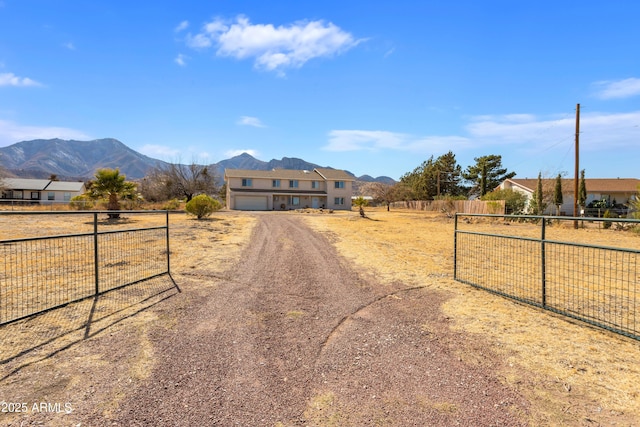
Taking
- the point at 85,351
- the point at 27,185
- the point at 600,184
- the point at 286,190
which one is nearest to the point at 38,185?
the point at 27,185

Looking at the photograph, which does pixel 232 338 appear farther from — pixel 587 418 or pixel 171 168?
pixel 171 168

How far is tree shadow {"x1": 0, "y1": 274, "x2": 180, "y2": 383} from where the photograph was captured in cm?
391

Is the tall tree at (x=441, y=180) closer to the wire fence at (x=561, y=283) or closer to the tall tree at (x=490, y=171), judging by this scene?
the tall tree at (x=490, y=171)

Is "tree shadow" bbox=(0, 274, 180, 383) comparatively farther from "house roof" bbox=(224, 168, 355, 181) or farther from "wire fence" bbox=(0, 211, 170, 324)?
"house roof" bbox=(224, 168, 355, 181)

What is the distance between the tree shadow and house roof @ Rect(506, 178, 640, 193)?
47828mm

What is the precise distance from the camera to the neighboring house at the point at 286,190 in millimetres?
50375

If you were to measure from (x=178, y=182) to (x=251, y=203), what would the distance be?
45.2 feet

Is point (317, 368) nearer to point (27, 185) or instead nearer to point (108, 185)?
point (108, 185)

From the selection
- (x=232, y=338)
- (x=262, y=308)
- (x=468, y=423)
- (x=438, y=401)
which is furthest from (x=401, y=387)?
(x=262, y=308)

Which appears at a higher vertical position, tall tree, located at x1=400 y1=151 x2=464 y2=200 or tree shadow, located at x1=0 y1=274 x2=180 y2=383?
tall tree, located at x1=400 y1=151 x2=464 y2=200

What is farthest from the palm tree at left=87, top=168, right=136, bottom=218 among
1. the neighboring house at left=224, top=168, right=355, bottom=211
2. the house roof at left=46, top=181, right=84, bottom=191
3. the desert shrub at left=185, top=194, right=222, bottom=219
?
the house roof at left=46, top=181, right=84, bottom=191

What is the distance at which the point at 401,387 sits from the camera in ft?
11.0

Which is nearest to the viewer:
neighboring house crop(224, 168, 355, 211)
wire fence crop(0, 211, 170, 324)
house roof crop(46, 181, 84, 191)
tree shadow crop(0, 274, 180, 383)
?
tree shadow crop(0, 274, 180, 383)

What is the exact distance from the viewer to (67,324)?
16.0 ft
